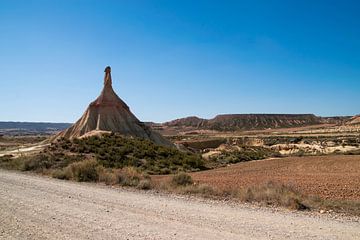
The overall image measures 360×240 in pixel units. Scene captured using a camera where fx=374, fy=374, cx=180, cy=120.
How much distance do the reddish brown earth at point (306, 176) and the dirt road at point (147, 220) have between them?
5120mm

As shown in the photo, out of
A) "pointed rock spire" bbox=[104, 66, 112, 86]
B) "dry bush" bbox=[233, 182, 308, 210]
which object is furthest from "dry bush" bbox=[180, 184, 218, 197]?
"pointed rock spire" bbox=[104, 66, 112, 86]

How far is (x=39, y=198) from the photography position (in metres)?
12.8

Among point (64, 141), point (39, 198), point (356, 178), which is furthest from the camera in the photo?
point (64, 141)

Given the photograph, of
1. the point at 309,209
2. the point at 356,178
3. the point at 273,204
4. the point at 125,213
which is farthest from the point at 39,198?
the point at 356,178

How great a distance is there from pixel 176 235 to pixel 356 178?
16.1 meters

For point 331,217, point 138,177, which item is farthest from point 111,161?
point 331,217

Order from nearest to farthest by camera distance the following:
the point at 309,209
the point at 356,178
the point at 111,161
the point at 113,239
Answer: the point at 113,239 → the point at 309,209 → the point at 356,178 → the point at 111,161

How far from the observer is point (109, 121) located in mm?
55094

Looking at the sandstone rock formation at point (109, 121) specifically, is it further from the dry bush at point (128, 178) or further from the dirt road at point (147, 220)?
the dirt road at point (147, 220)

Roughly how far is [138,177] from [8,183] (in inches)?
234

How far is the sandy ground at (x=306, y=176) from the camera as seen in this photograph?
54.5 feet

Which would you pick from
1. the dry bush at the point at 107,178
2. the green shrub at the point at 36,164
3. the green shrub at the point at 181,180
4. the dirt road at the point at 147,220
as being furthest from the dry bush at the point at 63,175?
the dirt road at the point at 147,220

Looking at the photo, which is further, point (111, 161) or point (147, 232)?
point (111, 161)

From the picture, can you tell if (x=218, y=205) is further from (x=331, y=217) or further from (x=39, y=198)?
(x=39, y=198)
